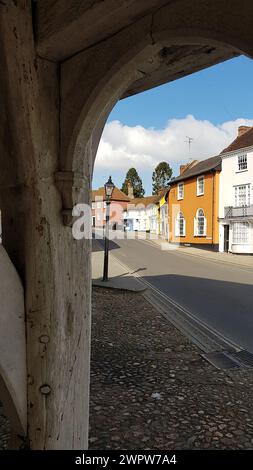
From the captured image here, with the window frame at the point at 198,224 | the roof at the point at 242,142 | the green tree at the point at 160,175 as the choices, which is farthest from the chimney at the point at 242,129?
the green tree at the point at 160,175

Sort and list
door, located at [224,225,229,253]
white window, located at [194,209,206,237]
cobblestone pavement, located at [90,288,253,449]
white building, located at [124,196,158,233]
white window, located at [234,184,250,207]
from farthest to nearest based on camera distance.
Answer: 1. white building, located at [124,196,158,233]
2. white window, located at [194,209,206,237]
3. door, located at [224,225,229,253]
4. white window, located at [234,184,250,207]
5. cobblestone pavement, located at [90,288,253,449]

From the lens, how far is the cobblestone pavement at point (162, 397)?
3254 mm

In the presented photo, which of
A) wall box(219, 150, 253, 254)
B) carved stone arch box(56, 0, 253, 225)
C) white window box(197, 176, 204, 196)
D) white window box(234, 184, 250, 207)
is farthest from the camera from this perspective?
white window box(197, 176, 204, 196)

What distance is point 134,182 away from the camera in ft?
263

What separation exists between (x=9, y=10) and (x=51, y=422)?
6.28ft

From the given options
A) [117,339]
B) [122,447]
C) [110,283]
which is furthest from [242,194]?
[122,447]

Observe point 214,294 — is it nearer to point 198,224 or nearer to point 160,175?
point 198,224

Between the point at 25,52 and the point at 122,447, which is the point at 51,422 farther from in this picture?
the point at 25,52

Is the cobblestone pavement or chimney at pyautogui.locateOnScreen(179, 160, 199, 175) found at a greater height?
chimney at pyautogui.locateOnScreen(179, 160, 199, 175)

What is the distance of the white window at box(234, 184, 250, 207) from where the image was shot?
24938 mm

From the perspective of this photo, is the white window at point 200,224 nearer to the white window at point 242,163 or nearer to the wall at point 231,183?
the wall at point 231,183

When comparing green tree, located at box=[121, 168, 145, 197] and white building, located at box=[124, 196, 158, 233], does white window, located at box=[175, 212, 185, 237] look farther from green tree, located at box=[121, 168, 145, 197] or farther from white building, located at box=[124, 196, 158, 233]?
green tree, located at box=[121, 168, 145, 197]

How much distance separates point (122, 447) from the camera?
10.1ft

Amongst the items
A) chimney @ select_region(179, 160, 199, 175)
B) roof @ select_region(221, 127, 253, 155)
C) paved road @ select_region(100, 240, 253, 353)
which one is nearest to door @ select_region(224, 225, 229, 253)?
roof @ select_region(221, 127, 253, 155)
